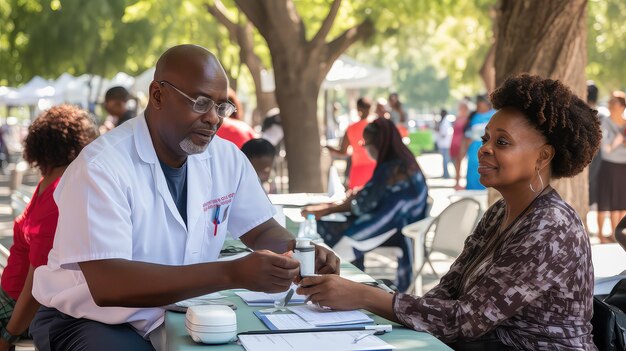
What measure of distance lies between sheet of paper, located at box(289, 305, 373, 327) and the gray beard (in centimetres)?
68

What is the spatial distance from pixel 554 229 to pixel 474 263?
47 centimetres

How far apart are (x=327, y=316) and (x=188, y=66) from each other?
1042 millimetres

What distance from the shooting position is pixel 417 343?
308cm

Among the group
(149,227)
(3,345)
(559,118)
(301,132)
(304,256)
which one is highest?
(559,118)

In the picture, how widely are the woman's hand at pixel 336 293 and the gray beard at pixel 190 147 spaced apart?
25.8 inches

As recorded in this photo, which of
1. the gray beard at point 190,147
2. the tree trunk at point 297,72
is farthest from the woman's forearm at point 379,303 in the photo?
the tree trunk at point 297,72

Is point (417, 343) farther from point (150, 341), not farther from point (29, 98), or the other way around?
point (29, 98)

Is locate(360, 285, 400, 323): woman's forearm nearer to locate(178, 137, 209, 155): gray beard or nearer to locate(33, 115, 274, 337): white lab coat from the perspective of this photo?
locate(33, 115, 274, 337): white lab coat

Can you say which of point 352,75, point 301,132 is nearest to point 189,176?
point 301,132

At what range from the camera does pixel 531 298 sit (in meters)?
3.27

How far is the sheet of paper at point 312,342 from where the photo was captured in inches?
114

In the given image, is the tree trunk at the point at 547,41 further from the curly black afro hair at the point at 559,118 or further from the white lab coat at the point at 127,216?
the white lab coat at the point at 127,216

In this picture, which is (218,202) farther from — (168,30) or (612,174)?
(168,30)

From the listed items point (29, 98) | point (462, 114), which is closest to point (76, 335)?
point (462, 114)
